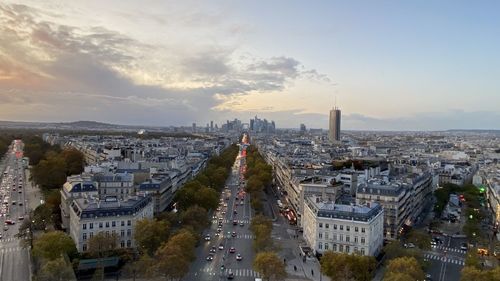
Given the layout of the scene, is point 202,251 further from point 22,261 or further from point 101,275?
point 22,261

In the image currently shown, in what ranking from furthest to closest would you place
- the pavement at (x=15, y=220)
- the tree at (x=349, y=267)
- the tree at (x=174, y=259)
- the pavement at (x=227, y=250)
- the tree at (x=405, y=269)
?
the pavement at (x=227, y=250) → the pavement at (x=15, y=220) → the tree at (x=349, y=267) → the tree at (x=174, y=259) → the tree at (x=405, y=269)

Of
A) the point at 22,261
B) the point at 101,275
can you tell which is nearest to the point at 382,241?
the point at 101,275

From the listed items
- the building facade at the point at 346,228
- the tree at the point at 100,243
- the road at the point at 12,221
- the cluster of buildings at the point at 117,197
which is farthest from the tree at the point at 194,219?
→ the road at the point at 12,221

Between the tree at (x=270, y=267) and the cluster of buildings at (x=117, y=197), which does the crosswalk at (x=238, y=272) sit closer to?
the tree at (x=270, y=267)

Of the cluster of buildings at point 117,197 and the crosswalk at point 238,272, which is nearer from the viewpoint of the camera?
the crosswalk at point 238,272

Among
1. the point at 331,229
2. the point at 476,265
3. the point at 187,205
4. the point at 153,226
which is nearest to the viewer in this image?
the point at 476,265
